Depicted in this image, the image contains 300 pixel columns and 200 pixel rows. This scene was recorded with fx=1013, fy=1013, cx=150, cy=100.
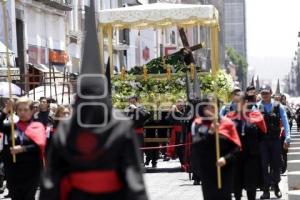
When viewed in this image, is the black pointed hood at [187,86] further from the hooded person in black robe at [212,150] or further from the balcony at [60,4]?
the balcony at [60,4]

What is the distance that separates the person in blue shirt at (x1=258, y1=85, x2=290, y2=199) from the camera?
52.2 feet

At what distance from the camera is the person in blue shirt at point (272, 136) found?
1591 cm

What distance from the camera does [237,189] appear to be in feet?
44.7

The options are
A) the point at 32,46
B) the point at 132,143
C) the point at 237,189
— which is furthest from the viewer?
the point at 32,46

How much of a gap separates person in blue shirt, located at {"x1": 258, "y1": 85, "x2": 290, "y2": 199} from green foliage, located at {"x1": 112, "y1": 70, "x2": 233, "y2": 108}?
7.09 metres

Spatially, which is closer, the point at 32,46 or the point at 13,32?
the point at 13,32

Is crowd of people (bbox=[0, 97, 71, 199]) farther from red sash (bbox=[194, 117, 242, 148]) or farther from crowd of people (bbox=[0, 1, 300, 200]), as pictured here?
red sash (bbox=[194, 117, 242, 148])

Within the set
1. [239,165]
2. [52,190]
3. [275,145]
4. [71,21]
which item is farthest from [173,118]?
[71,21]

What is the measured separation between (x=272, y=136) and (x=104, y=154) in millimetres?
8699

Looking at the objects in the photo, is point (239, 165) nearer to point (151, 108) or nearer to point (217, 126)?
point (217, 126)

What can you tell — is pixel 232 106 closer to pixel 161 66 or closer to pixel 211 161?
pixel 211 161

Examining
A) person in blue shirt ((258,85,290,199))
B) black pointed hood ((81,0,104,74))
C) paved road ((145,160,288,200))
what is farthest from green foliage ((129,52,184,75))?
black pointed hood ((81,0,104,74))

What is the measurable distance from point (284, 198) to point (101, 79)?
28.8ft

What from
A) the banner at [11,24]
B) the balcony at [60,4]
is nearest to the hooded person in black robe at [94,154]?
the banner at [11,24]
